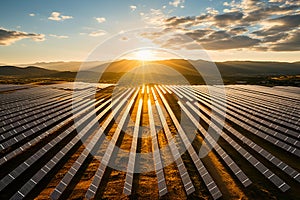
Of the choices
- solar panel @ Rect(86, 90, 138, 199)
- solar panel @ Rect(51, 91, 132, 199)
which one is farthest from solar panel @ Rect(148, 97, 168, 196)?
solar panel @ Rect(51, 91, 132, 199)

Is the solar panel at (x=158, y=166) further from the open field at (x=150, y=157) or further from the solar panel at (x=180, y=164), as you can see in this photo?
the solar panel at (x=180, y=164)

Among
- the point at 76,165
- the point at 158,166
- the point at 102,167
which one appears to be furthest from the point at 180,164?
the point at 76,165

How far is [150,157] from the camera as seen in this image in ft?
39.9

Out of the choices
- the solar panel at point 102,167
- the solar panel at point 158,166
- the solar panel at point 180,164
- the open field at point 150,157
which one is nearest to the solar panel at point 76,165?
the open field at point 150,157

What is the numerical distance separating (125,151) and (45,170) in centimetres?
435

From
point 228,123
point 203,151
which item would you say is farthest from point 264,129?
point 203,151

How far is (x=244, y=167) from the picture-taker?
1102 centimetres

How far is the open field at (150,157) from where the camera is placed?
355 inches

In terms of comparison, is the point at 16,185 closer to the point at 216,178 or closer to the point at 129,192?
the point at 129,192

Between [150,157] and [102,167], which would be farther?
[150,157]

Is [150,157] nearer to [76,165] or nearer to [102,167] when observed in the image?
[102,167]

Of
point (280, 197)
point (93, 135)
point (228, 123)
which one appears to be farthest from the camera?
point (228, 123)

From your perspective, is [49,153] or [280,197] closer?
[280,197]

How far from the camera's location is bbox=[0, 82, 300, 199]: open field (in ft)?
29.6
